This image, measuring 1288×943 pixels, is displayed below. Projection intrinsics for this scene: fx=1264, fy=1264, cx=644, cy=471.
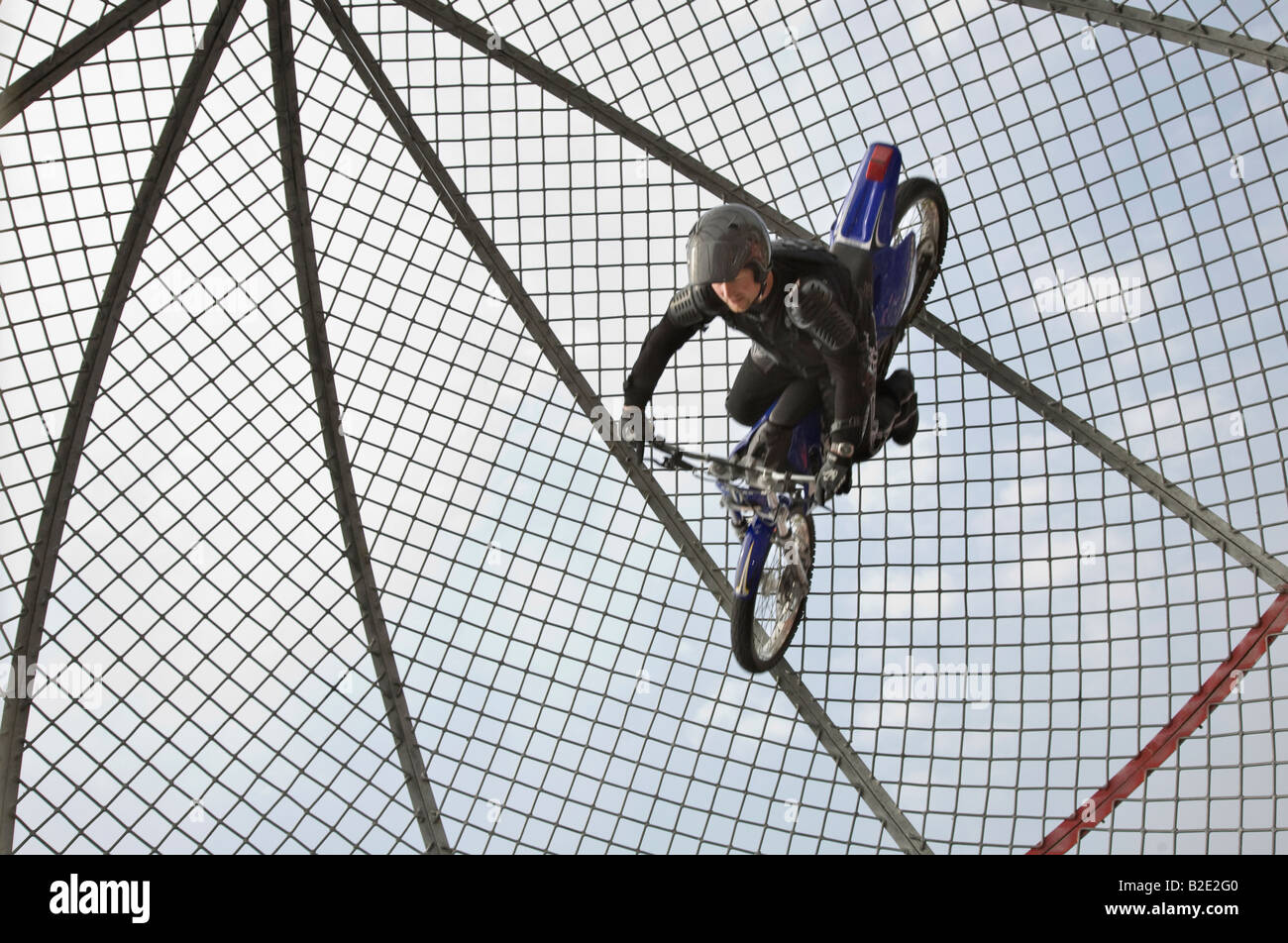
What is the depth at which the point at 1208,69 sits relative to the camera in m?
19.8

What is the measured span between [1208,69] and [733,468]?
11848 mm

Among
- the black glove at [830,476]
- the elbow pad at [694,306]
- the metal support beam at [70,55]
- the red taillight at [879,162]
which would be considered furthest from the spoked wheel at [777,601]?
the metal support beam at [70,55]

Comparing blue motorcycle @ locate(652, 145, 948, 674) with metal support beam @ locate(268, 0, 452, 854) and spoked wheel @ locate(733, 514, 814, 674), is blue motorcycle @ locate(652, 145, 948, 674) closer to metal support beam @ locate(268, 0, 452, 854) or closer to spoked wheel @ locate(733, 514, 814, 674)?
spoked wheel @ locate(733, 514, 814, 674)

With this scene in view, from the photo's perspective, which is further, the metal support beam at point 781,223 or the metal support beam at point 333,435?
the metal support beam at point 333,435

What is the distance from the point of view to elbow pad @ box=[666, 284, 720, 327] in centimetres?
1268

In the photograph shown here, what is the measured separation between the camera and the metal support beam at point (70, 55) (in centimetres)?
2016

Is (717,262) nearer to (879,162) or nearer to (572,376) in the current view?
(879,162)

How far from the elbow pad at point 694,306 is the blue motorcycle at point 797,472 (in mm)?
1341

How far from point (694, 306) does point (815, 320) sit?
4.20 ft

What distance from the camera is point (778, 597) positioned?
46.3 feet

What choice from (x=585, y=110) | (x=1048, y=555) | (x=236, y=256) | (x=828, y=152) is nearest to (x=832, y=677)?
(x=1048, y=555)

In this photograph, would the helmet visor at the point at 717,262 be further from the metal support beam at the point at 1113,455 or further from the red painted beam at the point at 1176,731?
the red painted beam at the point at 1176,731

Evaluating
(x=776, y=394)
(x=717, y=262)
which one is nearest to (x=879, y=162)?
(x=776, y=394)
